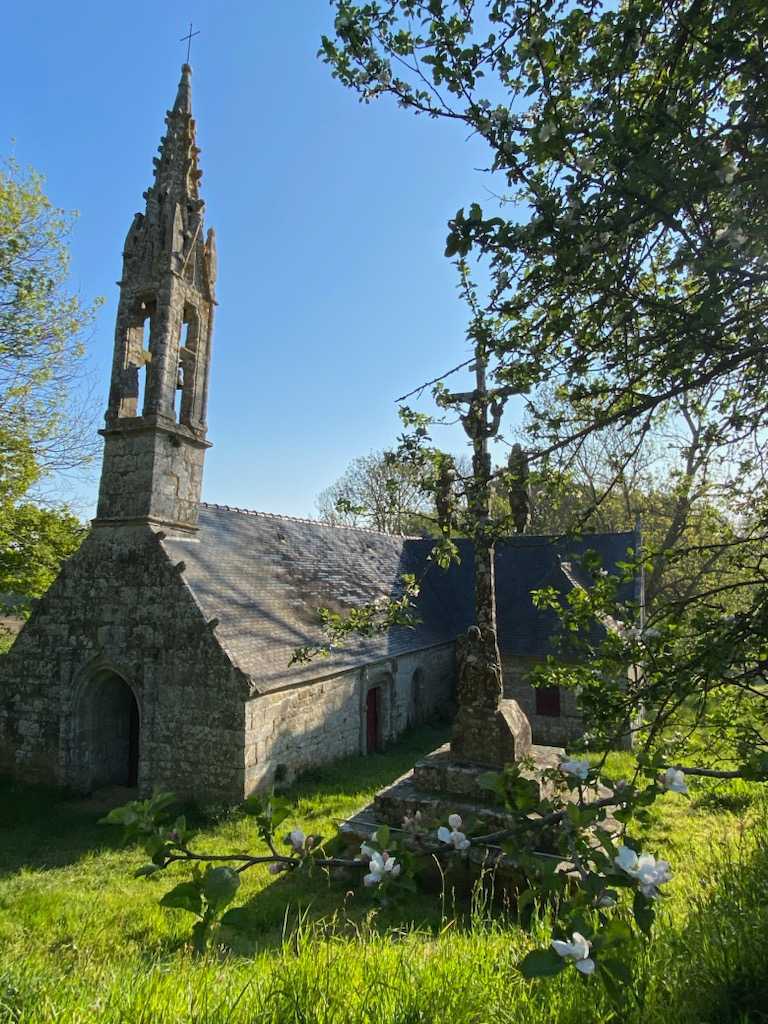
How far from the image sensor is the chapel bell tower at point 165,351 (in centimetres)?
1151

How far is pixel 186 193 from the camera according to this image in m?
12.7

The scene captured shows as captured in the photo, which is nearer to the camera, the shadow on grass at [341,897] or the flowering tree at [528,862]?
the flowering tree at [528,862]

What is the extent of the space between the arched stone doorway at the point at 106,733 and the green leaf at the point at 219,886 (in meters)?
10.6

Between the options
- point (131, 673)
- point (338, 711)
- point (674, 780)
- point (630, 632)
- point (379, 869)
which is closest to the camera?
point (379, 869)

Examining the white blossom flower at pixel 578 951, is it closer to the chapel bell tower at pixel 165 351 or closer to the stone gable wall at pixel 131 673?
the stone gable wall at pixel 131 673

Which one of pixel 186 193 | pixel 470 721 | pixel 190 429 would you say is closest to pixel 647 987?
pixel 470 721

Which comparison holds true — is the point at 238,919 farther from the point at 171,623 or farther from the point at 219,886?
the point at 171,623

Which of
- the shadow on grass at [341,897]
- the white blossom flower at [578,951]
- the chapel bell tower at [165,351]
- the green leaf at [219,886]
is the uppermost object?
the chapel bell tower at [165,351]

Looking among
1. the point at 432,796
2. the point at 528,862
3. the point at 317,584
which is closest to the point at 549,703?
the point at 317,584

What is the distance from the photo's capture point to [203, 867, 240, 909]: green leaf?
1.79 m

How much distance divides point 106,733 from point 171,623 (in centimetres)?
311

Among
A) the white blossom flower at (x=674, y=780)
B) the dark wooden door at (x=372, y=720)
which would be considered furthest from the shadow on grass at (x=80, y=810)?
the white blossom flower at (x=674, y=780)

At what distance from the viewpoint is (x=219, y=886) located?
6.00ft

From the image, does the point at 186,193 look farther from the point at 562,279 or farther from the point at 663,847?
the point at 663,847
